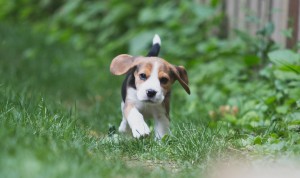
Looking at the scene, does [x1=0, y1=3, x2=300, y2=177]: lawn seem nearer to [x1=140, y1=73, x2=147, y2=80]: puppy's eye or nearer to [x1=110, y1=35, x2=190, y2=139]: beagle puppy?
[x1=110, y1=35, x2=190, y2=139]: beagle puppy

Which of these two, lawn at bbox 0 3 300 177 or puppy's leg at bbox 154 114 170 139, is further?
puppy's leg at bbox 154 114 170 139

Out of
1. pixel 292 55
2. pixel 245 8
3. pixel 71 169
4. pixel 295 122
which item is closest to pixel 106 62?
pixel 245 8

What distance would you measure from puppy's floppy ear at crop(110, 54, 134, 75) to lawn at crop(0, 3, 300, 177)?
0.46m

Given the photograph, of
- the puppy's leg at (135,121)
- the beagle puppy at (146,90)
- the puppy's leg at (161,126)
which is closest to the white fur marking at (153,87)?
the beagle puppy at (146,90)

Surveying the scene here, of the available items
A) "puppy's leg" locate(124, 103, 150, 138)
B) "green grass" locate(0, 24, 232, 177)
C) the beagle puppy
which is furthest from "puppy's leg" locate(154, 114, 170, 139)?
"puppy's leg" locate(124, 103, 150, 138)

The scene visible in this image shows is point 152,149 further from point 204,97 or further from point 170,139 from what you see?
point 204,97

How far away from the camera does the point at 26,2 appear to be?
13859 millimetres

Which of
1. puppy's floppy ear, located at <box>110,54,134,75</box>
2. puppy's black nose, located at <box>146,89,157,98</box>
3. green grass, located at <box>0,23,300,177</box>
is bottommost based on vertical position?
green grass, located at <box>0,23,300,177</box>

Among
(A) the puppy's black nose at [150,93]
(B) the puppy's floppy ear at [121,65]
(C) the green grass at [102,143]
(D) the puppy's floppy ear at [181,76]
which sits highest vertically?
(B) the puppy's floppy ear at [121,65]

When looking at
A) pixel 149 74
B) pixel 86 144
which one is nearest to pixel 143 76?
pixel 149 74

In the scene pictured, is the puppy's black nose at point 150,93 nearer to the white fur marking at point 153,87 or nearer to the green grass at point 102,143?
the white fur marking at point 153,87

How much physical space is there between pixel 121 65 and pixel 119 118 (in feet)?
4.31

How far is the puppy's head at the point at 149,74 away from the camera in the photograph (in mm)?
4582

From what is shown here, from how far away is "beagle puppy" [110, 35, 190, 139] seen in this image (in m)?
4.61
